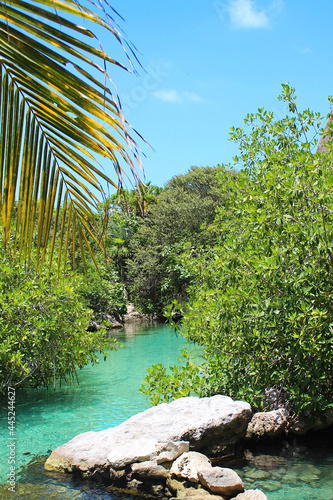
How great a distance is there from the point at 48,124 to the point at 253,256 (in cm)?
425

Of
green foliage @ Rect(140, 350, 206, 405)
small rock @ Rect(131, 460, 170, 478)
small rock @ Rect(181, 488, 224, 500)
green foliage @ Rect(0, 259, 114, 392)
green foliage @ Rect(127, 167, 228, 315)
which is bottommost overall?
small rock @ Rect(181, 488, 224, 500)

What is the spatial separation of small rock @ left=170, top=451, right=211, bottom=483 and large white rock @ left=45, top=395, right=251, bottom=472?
0.35 meters

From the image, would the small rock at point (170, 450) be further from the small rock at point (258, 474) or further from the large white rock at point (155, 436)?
the small rock at point (258, 474)

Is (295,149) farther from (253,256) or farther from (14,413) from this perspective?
(14,413)

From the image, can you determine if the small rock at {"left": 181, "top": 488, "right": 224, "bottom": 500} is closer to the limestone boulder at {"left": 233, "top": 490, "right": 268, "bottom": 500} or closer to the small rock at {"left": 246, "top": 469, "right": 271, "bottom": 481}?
the limestone boulder at {"left": 233, "top": 490, "right": 268, "bottom": 500}

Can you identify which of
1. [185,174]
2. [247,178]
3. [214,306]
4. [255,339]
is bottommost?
[255,339]

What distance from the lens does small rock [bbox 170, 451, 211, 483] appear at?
4691 millimetres

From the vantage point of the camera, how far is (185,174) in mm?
32406

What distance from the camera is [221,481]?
448cm

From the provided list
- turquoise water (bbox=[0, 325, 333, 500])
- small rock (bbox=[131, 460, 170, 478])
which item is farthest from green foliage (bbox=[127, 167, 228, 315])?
small rock (bbox=[131, 460, 170, 478])

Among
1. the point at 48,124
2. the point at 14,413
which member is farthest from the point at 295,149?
the point at 14,413

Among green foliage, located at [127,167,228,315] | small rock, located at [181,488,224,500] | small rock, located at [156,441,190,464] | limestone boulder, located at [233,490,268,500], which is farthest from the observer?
green foliage, located at [127,167,228,315]

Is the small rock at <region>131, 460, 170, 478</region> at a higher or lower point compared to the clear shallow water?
higher

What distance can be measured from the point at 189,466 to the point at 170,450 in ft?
1.35
